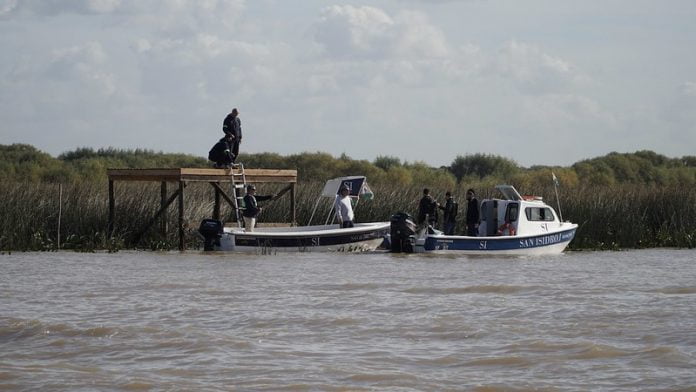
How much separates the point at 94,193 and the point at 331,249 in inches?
298

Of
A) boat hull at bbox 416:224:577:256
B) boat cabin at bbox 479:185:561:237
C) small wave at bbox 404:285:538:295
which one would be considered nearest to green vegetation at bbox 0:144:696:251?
boat cabin at bbox 479:185:561:237

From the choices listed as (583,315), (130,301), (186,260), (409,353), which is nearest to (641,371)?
(409,353)

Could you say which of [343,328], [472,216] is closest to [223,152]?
[472,216]

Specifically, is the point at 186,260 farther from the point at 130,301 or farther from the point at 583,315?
the point at 583,315

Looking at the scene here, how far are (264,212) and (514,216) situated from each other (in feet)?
25.8

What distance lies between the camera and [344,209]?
28.8 metres

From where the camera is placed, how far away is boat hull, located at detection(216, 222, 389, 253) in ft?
89.6

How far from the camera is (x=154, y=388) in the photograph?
10328mm

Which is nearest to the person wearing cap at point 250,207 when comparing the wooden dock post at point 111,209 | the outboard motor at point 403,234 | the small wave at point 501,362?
the outboard motor at point 403,234

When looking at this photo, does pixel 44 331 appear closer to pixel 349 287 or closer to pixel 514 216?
pixel 349 287

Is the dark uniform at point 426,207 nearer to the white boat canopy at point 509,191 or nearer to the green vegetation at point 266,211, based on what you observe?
the white boat canopy at point 509,191

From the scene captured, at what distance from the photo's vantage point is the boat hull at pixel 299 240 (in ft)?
89.6

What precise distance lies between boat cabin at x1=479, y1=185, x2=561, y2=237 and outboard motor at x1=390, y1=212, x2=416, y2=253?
6.63 feet

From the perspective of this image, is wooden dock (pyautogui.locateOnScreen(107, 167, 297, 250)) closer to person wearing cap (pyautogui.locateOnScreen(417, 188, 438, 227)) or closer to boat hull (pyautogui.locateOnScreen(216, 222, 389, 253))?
boat hull (pyautogui.locateOnScreen(216, 222, 389, 253))
